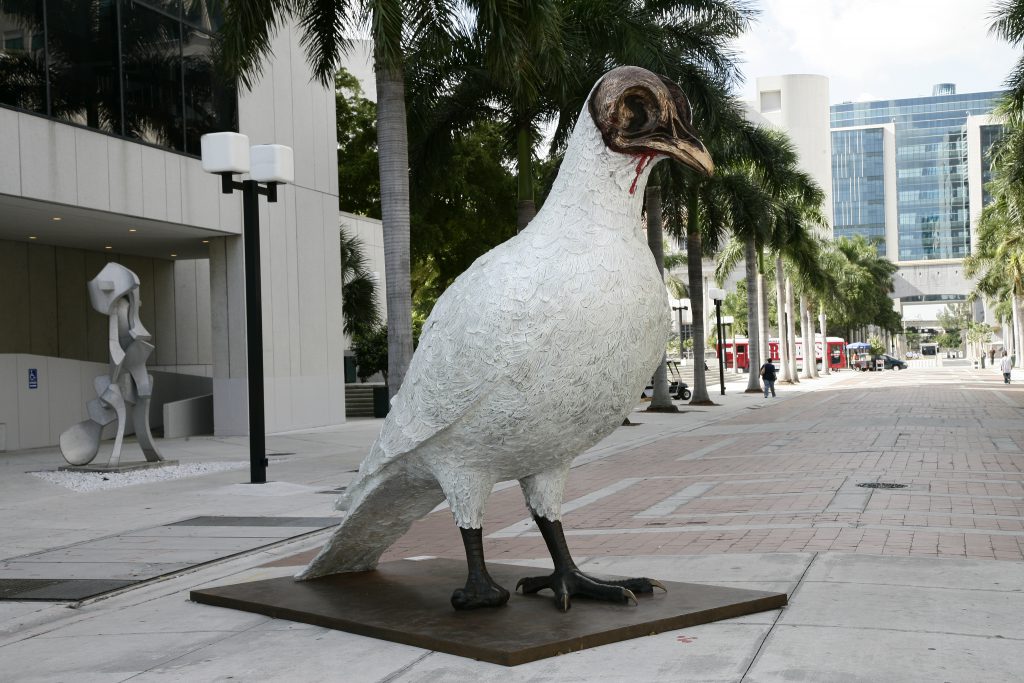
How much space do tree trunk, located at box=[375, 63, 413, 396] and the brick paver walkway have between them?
2.99 m

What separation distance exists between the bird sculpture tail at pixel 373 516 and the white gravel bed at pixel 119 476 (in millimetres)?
7367

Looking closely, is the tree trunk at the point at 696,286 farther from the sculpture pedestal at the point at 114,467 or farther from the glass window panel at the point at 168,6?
the sculpture pedestal at the point at 114,467

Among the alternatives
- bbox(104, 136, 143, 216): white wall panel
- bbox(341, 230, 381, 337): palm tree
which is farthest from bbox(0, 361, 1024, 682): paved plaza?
bbox(341, 230, 381, 337): palm tree

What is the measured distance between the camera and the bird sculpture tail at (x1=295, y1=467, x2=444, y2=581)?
16.3 feet

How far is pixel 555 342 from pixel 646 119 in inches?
45.6

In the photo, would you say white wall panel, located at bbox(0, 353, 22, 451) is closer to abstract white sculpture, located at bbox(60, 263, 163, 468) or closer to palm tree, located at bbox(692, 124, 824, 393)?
abstract white sculpture, located at bbox(60, 263, 163, 468)

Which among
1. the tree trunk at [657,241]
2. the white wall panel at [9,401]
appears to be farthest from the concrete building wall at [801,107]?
the white wall panel at [9,401]

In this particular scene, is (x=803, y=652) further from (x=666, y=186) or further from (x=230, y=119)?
(x=666, y=186)

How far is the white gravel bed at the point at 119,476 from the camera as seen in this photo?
12336 millimetres

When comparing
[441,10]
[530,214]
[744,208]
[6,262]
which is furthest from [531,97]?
[744,208]

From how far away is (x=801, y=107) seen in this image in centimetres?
12656

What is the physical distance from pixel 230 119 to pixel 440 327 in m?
16.2

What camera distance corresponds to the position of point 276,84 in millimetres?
20344

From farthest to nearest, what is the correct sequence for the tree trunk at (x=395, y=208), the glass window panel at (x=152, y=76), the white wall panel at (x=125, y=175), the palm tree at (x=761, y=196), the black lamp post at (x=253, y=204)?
the palm tree at (x=761, y=196) → the glass window panel at (x=152, y=76) → the white wall panel at (x=125, y=175) → the tree trunk at (x=395, y=208) → the black lamp post at (x=253, y=204)
